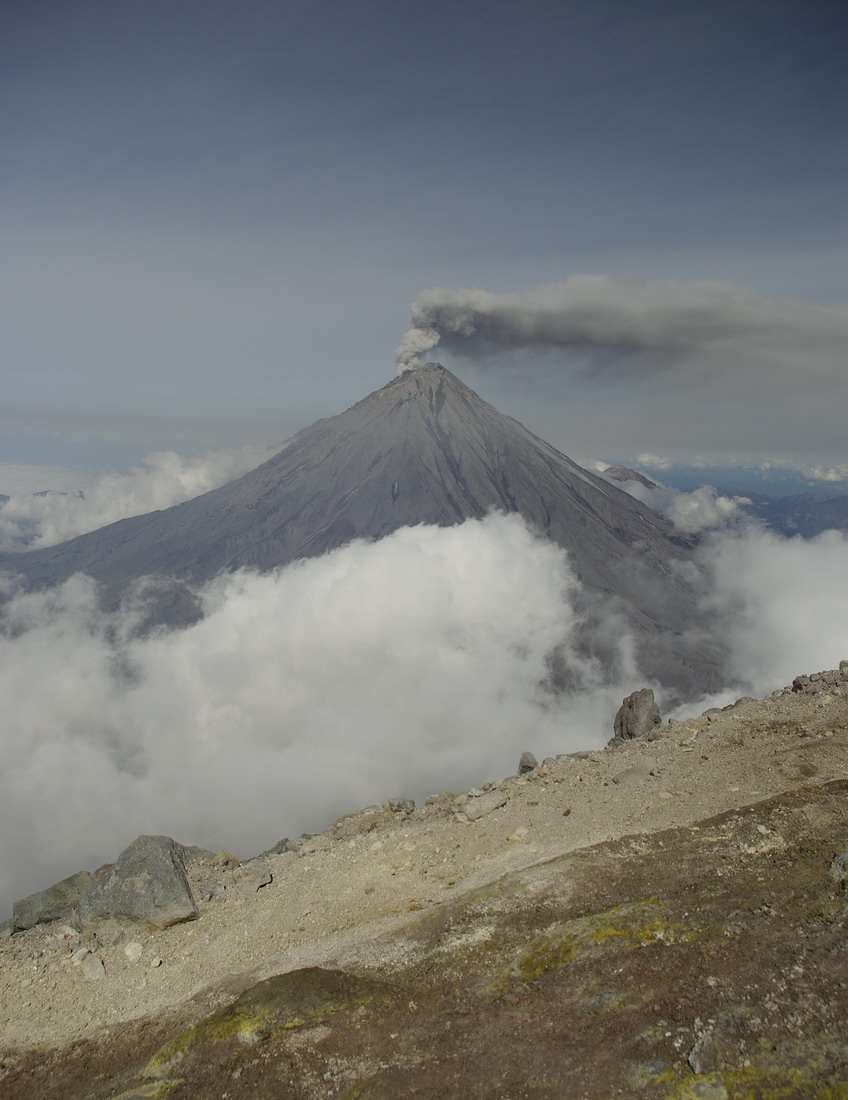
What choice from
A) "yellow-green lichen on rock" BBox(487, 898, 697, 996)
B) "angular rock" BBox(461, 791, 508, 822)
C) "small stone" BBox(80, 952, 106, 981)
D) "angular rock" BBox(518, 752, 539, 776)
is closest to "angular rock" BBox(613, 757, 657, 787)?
"angular rock" BBox(461, 791, 508, 822)

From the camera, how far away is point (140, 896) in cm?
1434

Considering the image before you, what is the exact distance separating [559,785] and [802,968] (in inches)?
415

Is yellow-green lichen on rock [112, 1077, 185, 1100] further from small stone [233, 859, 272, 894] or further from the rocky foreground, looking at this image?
small stone [233, 859, 272, 894]

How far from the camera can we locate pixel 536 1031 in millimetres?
8281

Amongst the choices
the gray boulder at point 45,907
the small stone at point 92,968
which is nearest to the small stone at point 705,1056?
the small stone at point 92,968

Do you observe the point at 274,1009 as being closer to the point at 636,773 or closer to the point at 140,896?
the point at 140,896

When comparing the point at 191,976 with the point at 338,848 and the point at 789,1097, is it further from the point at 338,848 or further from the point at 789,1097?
the point at 789,1097

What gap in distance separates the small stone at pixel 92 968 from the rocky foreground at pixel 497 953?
0.12 meters

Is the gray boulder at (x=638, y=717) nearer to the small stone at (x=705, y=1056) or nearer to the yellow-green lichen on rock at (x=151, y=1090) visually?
the small stone at (x=705, y=1056)

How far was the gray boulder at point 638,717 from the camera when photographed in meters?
26.8

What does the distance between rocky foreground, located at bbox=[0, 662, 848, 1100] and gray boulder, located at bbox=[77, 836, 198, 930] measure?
51 mm

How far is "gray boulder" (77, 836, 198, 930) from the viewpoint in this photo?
46.4 ft

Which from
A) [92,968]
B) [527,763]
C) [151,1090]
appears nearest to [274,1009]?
[151,1090]

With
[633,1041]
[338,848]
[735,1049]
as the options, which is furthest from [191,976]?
[735,1049]
